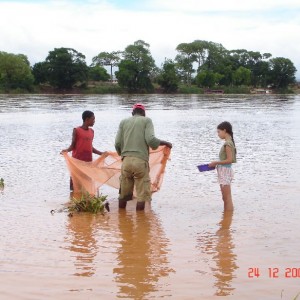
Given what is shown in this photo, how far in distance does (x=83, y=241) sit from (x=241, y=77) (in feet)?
388

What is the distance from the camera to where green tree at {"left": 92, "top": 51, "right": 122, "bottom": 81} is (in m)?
129

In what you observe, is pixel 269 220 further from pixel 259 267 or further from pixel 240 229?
pixel 259 267

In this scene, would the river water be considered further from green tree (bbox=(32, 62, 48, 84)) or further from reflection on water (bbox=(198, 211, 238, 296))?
green tree (bbox=(32, 62, 48, 84))

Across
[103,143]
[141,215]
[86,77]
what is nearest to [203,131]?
[103,143]

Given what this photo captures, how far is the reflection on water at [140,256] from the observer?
18.5 feet

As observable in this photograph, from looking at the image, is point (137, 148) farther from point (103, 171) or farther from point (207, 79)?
point (207, 79)

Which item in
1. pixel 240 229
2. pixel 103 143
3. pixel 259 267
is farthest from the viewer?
pixel 103 143

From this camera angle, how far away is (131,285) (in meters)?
5.68

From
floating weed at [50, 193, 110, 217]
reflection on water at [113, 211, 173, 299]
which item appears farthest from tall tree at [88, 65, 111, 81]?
reflection on water at [113, 211, 173, 299]

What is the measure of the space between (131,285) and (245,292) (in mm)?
1074
